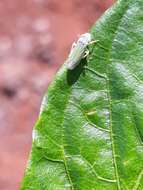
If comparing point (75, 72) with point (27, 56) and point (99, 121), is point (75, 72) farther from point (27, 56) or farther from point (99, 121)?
point (27, 56)

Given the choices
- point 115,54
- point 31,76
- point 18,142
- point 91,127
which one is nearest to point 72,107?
point 91,127

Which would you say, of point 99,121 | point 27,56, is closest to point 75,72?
Result: point 99,121

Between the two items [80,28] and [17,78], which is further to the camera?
[80,28]

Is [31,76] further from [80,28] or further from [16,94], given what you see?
[80,28]

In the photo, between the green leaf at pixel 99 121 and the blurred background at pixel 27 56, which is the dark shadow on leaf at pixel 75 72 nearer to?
the green leaf at pixel 99 121

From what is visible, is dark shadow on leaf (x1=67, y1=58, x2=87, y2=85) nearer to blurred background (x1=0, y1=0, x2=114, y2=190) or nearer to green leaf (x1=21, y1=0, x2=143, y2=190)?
green leaf (x1=21, y1=0, x2=143, y2=190)

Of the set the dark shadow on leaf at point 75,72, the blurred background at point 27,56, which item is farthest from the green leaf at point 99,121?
the blurred background at point 27,56

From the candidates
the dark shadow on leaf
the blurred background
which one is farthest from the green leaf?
the blurred background
